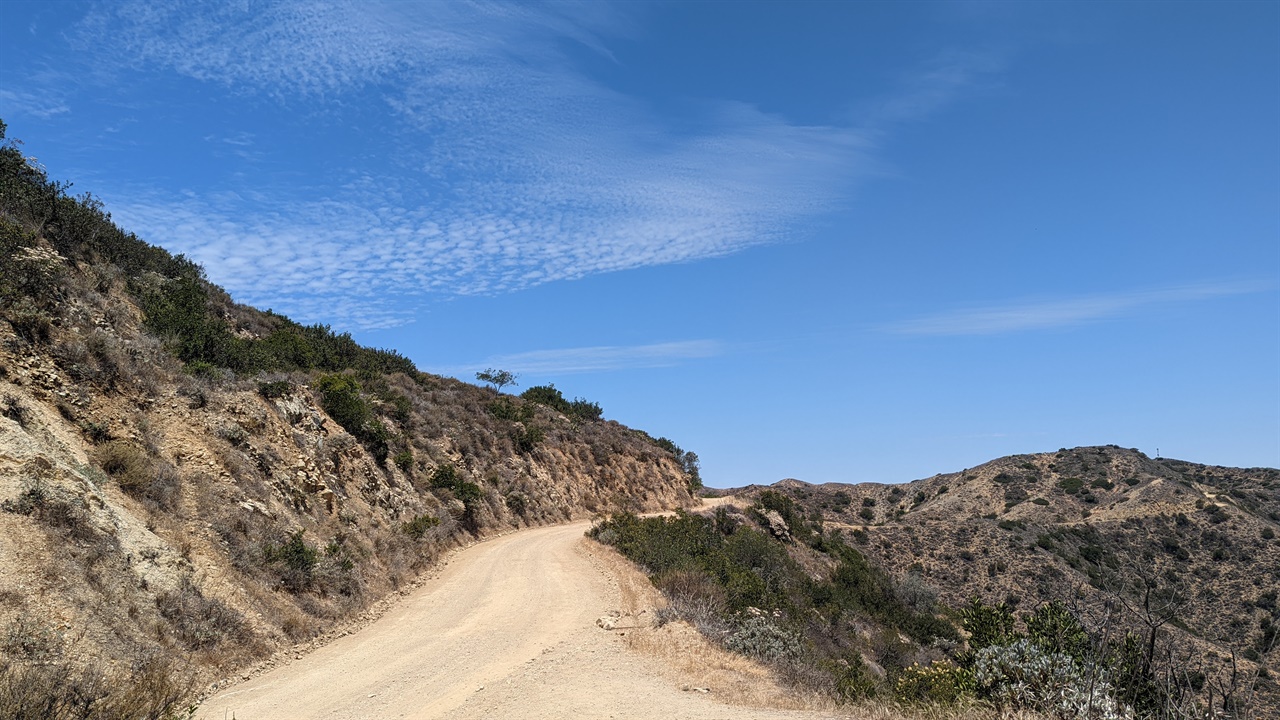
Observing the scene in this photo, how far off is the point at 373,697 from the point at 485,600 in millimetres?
6787

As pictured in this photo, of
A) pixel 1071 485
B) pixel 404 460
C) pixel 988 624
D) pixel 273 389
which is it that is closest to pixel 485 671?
pixel 988 624

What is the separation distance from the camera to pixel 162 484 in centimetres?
1285

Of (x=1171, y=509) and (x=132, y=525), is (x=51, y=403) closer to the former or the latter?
(x=132, y=525)

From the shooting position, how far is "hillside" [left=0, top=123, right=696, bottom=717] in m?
8.91

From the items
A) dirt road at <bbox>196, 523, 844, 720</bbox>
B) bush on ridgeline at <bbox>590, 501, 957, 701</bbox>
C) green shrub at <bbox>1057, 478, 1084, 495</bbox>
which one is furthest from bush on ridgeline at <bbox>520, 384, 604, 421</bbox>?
green shrub at <bbox>1057, 478, 1084, 495</bbox>

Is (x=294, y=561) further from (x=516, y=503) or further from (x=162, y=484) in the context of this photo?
(x=516, y=503)

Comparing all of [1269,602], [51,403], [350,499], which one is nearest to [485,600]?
[350,499]

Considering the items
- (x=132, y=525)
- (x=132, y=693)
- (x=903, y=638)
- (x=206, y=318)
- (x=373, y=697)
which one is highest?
(x=206, y=318)

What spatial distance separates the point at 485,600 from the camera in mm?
16359

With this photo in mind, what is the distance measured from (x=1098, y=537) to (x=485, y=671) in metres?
58.3

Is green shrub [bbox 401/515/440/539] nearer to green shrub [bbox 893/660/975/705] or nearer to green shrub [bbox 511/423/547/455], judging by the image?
green shrub [bbox 511/423/547/455]

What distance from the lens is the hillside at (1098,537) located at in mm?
39875

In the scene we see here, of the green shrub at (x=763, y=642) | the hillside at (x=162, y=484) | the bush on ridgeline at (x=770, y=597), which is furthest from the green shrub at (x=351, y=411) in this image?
the green shrub at (x=763, y=642)

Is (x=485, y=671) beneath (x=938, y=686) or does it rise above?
beneath
